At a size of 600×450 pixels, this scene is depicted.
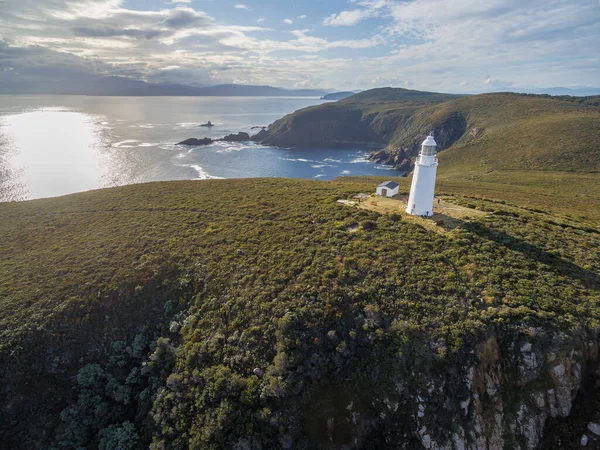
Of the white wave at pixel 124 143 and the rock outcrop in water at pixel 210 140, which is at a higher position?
the rock outcrop in water at pixel 210 140

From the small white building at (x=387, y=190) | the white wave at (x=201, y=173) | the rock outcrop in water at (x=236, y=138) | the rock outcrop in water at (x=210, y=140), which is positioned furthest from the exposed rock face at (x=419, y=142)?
the small white building at (x=387, y=190)

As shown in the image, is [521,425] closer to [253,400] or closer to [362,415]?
[362,415]

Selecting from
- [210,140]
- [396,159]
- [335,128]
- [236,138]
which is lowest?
[396,159]

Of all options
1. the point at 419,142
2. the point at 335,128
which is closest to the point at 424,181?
the point at 419,142

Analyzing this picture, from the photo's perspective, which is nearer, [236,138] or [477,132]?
[477,132]

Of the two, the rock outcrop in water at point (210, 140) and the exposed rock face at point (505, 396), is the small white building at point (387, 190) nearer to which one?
the exposed rock face at point (505, 396)

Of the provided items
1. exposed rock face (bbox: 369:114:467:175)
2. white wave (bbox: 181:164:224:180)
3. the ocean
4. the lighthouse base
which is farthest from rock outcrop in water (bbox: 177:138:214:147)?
the lighthouse base

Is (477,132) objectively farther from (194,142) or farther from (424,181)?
(194,142)
